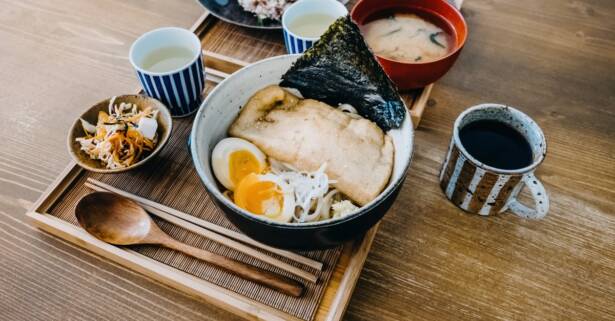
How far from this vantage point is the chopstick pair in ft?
3.94

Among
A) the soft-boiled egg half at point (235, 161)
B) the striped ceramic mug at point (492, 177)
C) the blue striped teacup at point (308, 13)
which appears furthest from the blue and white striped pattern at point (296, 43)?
the striped ceramic mug at point (492, 177)

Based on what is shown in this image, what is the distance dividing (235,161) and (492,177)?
0.68 metres

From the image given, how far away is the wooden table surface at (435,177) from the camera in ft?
4.02

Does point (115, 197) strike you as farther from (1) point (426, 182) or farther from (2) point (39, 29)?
(2) point (39, 29)

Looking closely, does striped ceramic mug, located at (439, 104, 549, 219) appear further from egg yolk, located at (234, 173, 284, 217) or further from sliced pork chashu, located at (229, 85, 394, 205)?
egg yolk, located at (234, 173, 284, 217)

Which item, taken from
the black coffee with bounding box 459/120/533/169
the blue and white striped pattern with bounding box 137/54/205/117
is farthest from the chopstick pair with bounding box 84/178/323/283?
the black coffee with bounding box 459/120/533/169

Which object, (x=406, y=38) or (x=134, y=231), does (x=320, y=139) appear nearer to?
(x=134, y=231)

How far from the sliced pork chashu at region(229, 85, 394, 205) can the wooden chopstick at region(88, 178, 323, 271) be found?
20 cm

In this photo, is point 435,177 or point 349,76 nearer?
point 349,76

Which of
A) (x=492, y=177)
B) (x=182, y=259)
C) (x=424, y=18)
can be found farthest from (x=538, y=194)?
(x=182, y=259)

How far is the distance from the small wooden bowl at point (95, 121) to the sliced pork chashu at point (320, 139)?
0.23 meters

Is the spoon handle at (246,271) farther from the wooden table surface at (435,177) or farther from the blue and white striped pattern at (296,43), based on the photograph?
the blue and white striped pattern at (296,43)

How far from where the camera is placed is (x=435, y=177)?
57.9 inches

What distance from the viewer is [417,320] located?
120cm
